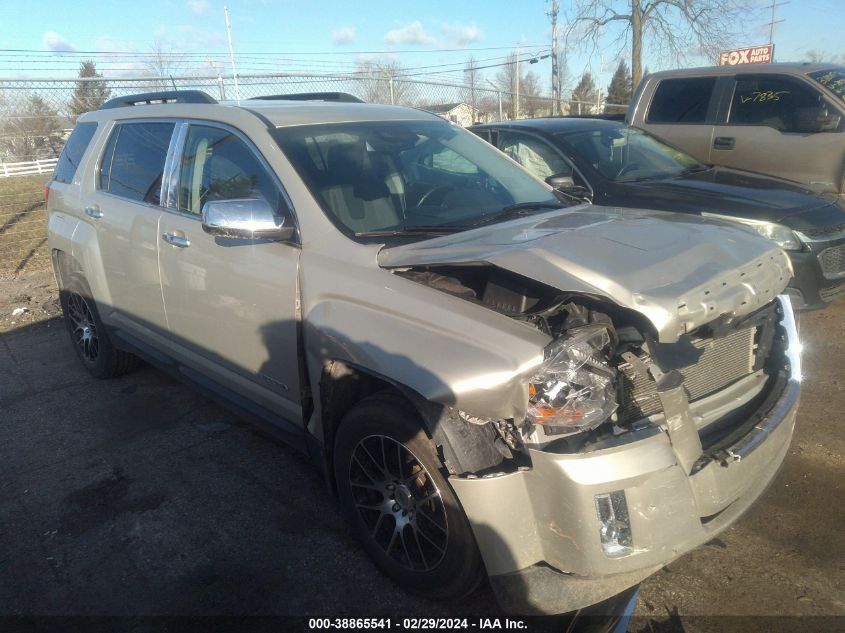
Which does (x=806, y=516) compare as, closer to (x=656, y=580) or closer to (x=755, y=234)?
(x=656, y=580)

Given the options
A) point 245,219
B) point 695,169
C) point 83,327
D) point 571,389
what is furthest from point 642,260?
point 83,327

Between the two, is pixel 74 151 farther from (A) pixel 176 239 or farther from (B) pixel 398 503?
(B) pixel 398 503

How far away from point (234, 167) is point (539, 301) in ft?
6.11

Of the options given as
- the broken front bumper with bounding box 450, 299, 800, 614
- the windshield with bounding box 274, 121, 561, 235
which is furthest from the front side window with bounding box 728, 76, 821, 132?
the broken front bumper with bounding box 450, 299, 800, 614

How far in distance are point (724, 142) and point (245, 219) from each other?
640cm

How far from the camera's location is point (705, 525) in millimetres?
2342

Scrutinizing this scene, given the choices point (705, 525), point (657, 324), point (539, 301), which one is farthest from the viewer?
point (539, 301)

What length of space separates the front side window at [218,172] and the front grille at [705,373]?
6.13ft

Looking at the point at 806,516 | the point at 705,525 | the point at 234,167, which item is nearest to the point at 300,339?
the point at 234,167

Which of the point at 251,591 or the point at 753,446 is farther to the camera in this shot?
the point at 251,591

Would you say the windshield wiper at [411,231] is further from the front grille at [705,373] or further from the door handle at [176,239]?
the door handle at [176,239]

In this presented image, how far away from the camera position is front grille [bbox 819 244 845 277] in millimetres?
5172

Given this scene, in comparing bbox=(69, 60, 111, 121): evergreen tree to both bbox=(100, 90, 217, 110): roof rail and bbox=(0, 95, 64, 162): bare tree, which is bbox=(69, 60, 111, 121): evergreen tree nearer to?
bbox=(0, 95, 64, 162): bare tree

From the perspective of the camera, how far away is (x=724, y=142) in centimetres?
751
